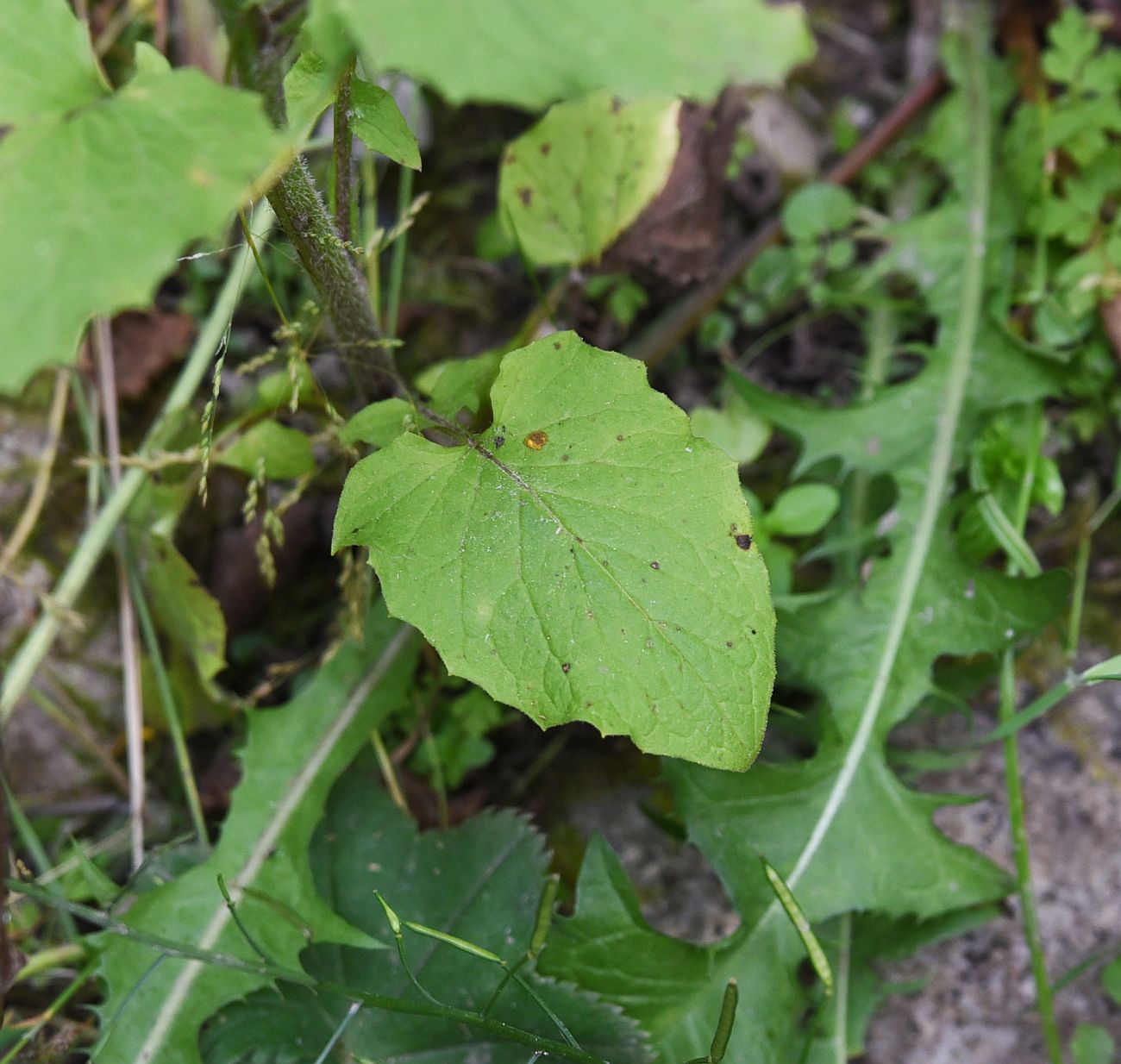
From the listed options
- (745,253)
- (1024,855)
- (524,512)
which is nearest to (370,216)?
(745,253)

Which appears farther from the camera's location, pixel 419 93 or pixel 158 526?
pixel 419 93

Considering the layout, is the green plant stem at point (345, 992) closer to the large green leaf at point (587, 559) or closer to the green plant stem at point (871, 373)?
the large green leaf at point (587, 559)

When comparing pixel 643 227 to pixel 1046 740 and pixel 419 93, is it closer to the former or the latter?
pixel 419 93

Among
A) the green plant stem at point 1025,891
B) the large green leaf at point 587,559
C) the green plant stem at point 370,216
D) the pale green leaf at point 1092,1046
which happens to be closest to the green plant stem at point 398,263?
the green plant stem at point 370,216

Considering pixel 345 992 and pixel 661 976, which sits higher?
pixel 345 992

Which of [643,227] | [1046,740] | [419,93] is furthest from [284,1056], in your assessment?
[419,93]

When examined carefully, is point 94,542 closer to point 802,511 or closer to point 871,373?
point 802,511

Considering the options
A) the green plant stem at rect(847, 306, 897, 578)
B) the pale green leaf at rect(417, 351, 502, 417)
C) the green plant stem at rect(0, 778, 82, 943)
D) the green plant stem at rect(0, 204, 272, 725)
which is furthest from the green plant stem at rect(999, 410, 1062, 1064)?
the green plant stem at rect(0, 778, 82, 943)
